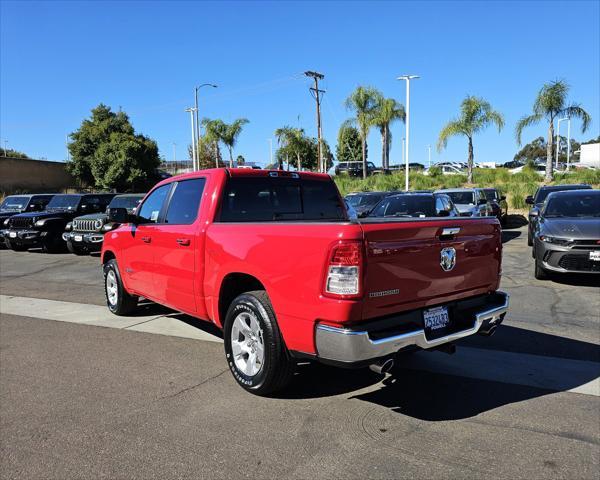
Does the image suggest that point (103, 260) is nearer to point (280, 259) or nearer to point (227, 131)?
point (280, 259)

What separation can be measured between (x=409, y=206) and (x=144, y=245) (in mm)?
7761

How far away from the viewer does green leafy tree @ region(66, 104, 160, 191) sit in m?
43.6

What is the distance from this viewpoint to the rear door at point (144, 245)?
5.71m

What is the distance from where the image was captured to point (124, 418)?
3.88 meters

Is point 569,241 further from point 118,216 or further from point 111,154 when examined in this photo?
point 111,154

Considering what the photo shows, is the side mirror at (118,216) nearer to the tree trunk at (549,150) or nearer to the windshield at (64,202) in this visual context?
the windshield at (64,202)

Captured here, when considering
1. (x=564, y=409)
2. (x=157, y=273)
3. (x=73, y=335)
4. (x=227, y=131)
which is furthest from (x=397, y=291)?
(x=227, y=131)

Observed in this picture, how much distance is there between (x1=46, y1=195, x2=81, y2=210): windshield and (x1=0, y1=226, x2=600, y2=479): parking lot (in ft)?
39.4

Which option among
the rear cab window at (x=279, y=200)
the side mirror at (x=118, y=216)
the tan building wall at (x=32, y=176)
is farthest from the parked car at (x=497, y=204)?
the tan building wall at (x=32, y=176)

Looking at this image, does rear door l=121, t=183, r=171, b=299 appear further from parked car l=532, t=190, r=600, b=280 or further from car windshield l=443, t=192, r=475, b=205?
car windshield l=443, t=192, r=475, b=205

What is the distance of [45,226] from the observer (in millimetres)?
16094

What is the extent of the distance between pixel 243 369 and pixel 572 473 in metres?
2.50

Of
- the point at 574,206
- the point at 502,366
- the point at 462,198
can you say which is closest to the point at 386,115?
the point at 462,198

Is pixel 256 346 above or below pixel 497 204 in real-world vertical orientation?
below
